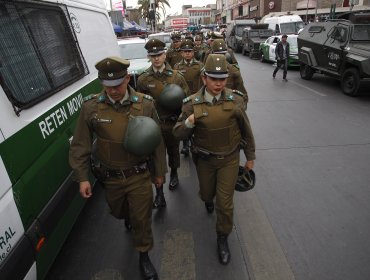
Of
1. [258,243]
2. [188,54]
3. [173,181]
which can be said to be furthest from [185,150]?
[258,243]

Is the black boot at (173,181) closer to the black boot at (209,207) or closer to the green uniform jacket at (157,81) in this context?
the black boot at (209,207)

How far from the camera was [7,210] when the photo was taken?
1957mm

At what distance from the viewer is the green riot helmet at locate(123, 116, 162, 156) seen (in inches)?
93.1

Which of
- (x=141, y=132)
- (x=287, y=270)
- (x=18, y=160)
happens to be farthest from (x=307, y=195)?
(x=18, y=160)

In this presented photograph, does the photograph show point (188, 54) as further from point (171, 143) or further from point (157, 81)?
point (171, 143)

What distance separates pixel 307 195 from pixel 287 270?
4.82 feet

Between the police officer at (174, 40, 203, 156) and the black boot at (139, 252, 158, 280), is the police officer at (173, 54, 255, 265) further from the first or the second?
the police officer at (174, 40, 203, 156)

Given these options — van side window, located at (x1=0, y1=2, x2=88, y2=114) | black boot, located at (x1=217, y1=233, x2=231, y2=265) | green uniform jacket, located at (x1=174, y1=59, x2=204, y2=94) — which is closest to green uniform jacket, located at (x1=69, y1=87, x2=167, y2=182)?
van side window, located at (x1=0, y1=2, x2=88, y2=114)

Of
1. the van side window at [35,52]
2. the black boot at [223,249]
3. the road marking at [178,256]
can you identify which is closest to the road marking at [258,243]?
the black boot at [223,249]

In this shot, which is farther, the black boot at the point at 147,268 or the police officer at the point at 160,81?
the police officer at the point at 160,81

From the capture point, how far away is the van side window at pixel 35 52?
2348 mm

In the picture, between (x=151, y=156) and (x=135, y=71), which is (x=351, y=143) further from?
(x=135, y=71)

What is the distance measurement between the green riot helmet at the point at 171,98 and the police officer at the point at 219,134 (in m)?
0.70

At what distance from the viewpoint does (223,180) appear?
303 cm
